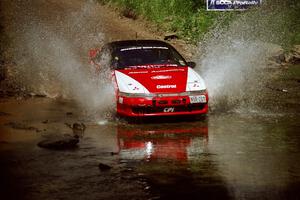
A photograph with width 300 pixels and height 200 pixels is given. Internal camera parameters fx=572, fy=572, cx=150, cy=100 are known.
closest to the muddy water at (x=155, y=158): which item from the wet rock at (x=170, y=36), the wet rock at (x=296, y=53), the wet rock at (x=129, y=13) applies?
the wet rock at (x=296, y=53)

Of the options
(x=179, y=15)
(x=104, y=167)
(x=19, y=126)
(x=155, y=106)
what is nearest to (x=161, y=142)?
(x=155, y=106)

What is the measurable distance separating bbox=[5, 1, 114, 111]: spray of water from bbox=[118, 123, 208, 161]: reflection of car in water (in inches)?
65.5

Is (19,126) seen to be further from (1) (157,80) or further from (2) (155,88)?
(1) (157,80)

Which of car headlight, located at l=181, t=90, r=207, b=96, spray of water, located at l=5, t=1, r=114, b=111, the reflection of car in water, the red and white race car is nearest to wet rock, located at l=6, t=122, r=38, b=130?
the reflection of car in water

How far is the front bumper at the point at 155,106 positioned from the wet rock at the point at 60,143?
1934 millimetres

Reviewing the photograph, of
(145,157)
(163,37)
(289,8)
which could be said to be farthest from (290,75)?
(145,157)

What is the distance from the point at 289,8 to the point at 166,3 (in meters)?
5.79

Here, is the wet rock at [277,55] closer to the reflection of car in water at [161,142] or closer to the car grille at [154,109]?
the car grille at [154,109]

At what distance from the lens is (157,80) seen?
11078 millimetres

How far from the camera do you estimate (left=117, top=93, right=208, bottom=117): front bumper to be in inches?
418

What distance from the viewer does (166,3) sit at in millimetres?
26578

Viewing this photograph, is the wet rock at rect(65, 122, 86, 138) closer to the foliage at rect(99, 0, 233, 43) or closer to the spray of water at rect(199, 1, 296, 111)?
the spray of water at rect(199, 1, 296, 111)

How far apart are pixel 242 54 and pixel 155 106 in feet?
39.9

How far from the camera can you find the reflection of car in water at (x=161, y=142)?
844 cm
